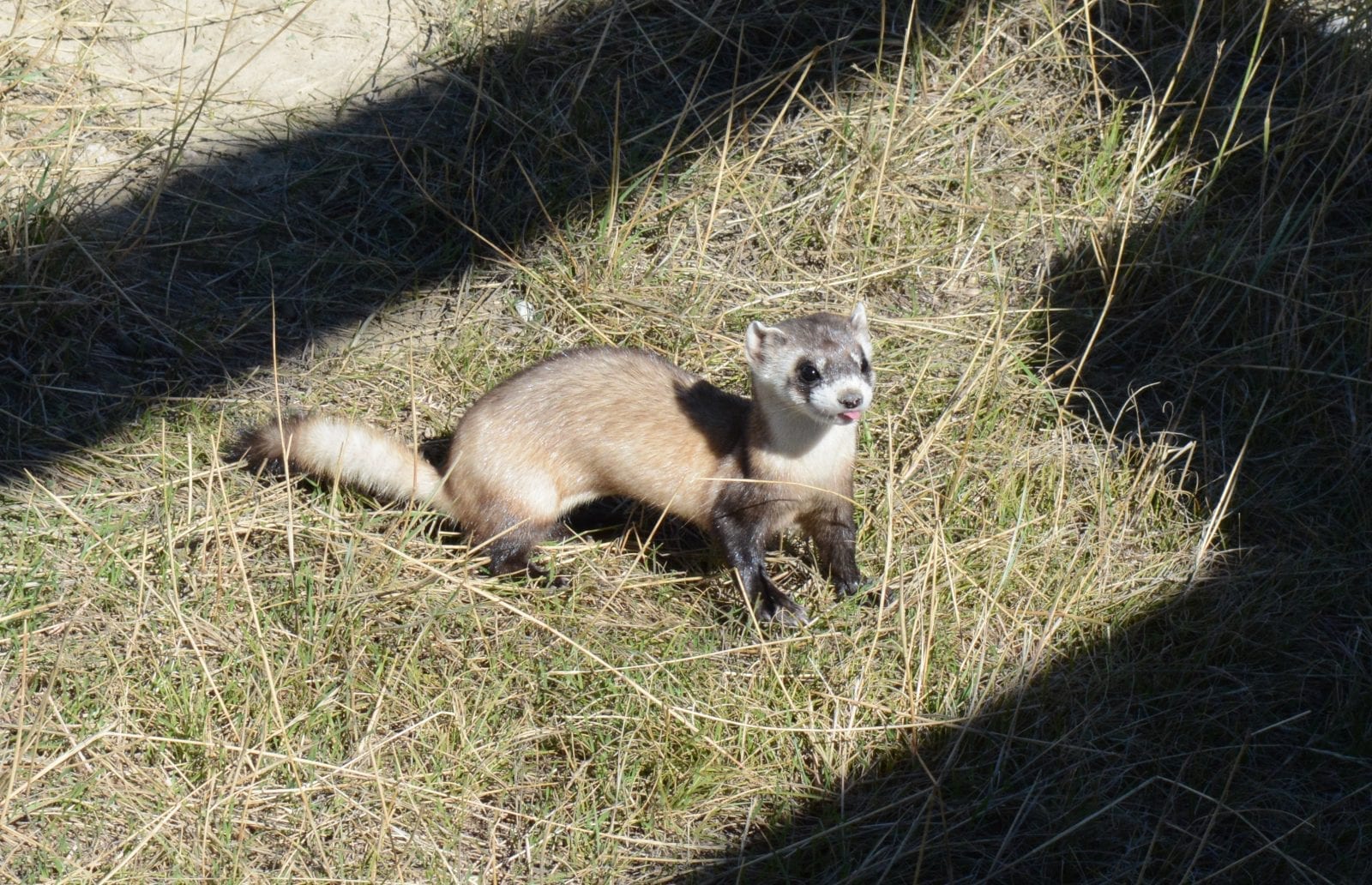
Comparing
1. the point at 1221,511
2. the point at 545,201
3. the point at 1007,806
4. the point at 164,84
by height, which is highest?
the point at 164,84

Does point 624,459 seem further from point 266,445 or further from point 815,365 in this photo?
point 266,445

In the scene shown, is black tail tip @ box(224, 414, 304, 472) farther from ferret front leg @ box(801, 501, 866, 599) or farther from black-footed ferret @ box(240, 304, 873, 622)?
ferret front leg @ box(801, 501, 866, 599)

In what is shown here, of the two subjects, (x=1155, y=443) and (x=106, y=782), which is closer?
(x=106, y=782)

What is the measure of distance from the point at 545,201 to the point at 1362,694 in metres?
3.62

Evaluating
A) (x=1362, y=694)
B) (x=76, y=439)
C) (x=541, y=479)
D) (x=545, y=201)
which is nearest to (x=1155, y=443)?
(x=1362, y=694)

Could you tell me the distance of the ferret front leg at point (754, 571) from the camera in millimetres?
4367

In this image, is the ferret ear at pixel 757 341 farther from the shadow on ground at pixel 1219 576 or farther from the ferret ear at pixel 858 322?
the shadow on ground at pixel 1219 576

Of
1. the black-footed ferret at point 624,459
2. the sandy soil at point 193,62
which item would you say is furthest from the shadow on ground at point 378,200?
the black-footed ferret at point 624,459

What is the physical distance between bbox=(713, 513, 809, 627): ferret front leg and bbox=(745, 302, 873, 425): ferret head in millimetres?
449

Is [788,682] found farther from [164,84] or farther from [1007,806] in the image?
[164,84]

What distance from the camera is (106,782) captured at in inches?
143

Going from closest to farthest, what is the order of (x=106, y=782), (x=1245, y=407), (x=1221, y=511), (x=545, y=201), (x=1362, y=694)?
(x=106, y=782) → (x=1362, y=694) → (x=1221, y=511) → (x=1245, y=407) → (x=545, y=201)

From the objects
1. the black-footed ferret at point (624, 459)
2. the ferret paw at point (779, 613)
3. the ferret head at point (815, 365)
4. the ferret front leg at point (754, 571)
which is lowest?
the ferret paw at point (779, 613)

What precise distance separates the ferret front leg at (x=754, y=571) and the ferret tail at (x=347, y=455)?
998 millimetres
